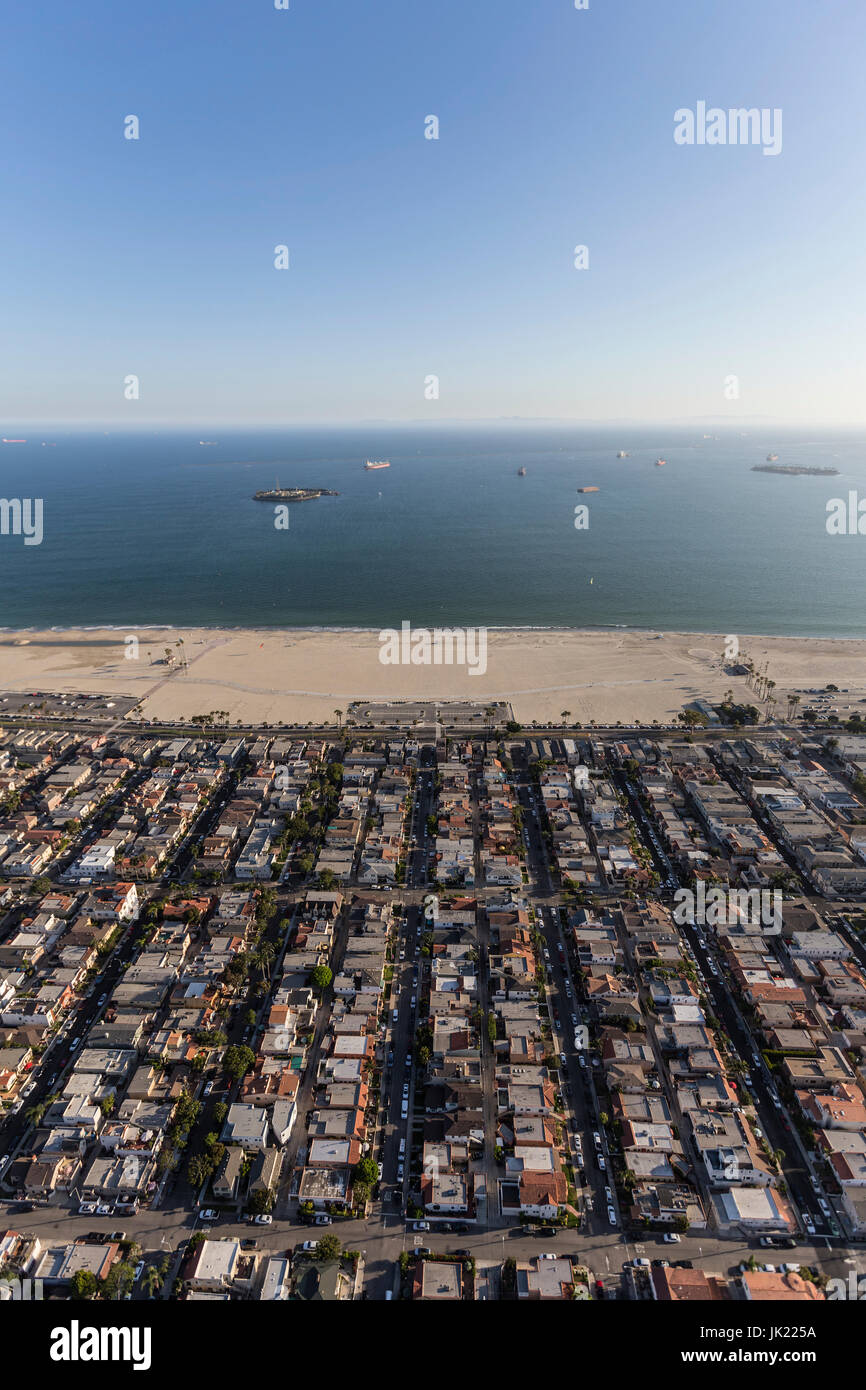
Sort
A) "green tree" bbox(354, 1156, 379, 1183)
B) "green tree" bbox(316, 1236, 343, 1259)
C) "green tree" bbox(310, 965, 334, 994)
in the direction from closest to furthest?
"green tree" bbox(316, 1236, 343, 1259) → "green tree" bbox(354, 1156, 379, 1183) → "green tree" bbox(310, 965, 334, 994)

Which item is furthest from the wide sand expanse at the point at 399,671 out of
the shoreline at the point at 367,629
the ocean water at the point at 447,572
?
the ocean water at the point at 447,572

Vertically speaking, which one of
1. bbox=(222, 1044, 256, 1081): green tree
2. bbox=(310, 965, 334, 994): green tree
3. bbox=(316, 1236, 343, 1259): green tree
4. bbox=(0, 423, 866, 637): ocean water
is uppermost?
bbox=(0, 423, 866, 637): ocean water

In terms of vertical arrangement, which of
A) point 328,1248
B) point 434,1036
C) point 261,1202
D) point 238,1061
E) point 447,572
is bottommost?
point 328,1248

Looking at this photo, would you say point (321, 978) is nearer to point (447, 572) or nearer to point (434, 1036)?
point (434, 1036)

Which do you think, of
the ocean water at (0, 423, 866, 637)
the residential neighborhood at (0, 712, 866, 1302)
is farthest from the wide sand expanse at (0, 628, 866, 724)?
the residential neighborhood at (0, 712, 866, 1302)

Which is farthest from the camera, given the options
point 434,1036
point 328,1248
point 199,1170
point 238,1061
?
point 434,1036

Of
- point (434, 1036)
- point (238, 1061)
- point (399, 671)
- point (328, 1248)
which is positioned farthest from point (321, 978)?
point (399, 671)

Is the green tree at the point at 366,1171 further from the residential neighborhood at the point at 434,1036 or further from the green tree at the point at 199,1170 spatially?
the green tree at the point at 199,1170

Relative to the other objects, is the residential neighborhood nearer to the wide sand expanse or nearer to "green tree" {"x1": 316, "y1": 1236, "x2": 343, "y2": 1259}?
"green tree" {"x1": 316, "y1": 1236, "x2": 343, "y2": 1259}
